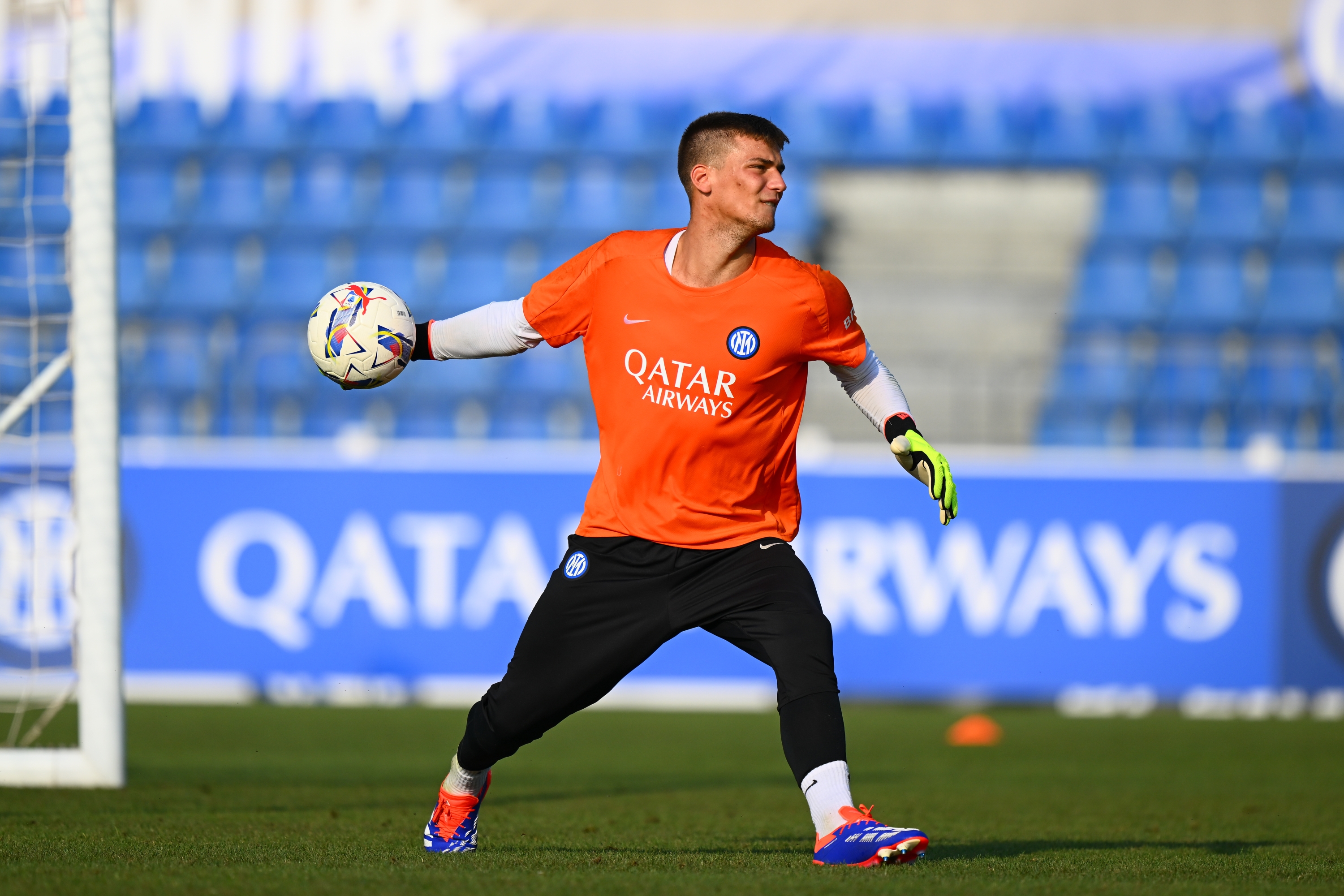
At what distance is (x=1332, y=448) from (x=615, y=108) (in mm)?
7233

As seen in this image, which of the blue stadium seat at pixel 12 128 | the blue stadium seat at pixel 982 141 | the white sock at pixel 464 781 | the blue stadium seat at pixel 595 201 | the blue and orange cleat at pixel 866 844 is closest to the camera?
the blue and orange cleat at pixel 866 844

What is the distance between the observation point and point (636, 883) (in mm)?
3875

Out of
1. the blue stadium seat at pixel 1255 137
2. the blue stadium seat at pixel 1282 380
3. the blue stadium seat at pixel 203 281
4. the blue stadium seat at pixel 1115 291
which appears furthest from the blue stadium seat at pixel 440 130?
the blue stadium seat at pixel 1282 380

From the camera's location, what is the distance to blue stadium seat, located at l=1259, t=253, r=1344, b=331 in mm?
14727

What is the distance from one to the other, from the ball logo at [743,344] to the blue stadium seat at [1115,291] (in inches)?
434

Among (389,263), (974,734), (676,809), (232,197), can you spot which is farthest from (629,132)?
(676,809)

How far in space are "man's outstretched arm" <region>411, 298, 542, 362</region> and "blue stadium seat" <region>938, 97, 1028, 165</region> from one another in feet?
39.0

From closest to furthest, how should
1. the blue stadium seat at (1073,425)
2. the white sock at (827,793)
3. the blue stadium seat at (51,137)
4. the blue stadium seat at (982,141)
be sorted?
1. the white sock at (827,793)
2. the blue stadium seat at (1073,425)
3. the blue stadium seat at (51,137)
4. the blue stadium seat at (982,141)

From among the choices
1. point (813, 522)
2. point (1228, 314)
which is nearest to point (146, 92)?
point (813, 522)

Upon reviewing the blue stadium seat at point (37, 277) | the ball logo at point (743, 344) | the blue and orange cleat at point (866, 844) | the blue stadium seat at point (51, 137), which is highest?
the blue stadium seat at point (51, 137)

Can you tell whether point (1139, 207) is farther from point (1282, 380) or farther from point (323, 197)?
point (323, 197)

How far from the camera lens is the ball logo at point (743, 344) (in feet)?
14.7

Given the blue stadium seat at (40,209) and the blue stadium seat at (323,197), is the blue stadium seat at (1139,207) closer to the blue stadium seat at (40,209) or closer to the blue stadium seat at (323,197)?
the blue stadium seat at (323,197)

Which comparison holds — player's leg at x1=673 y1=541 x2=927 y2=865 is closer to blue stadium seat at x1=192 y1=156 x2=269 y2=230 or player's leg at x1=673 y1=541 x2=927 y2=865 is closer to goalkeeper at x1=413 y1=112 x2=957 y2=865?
goalkeeper at x1=413 y1=112 x2=957 y2=865
